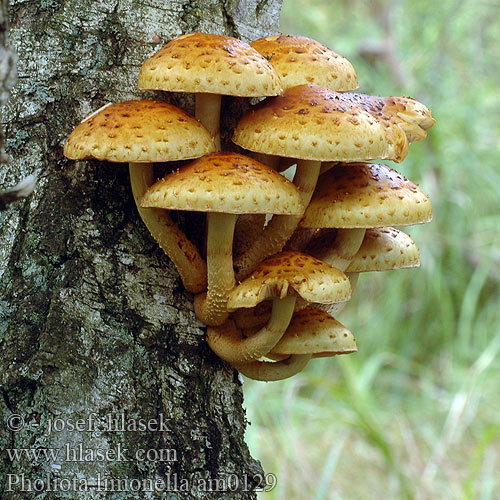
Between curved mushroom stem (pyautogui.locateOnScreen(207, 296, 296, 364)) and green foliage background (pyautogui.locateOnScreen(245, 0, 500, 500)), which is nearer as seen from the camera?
curved mushroom stem (pyautogui.locateOnScreen(207, 296, 296, 364))

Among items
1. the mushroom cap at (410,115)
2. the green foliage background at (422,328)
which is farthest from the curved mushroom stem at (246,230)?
the green foliage background at (422,328)

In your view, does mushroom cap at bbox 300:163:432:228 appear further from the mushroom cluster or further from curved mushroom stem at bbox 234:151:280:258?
curved mushroom stem at bbox 234:151:280:258

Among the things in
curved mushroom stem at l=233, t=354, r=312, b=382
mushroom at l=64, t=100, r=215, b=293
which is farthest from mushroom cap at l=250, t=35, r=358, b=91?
curved mushroom stem at l=233, t=354, r=312, b=382

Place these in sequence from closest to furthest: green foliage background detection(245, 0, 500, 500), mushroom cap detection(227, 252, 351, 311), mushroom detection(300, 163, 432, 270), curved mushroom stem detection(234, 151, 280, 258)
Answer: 1. mushroom cap detection(227, 252, 351, 311)
2. mushroom detection(300, 163, 432, 270)
3. curved mushroom stem detection(234, 151, 280, 258)
4. green foliage background detection(245, 0, 500, 500)

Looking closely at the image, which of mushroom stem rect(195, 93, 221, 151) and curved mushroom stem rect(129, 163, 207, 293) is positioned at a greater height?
mushroom stem rect(195, 93, 221, 151)

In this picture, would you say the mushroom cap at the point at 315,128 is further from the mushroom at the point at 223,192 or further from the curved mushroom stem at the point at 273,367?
the curved mushroom stem at the point at 273,367

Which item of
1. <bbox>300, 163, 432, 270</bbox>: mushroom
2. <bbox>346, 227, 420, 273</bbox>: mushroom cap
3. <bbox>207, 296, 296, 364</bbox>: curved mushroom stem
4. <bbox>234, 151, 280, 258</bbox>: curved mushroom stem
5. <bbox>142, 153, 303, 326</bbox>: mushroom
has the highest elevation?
<bbox>142, 153, 303, 326</bbox>: mushroom

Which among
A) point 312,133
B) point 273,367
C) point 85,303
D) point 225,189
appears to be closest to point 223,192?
point 225,189

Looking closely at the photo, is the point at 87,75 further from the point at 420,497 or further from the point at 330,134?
the point at 420,497
